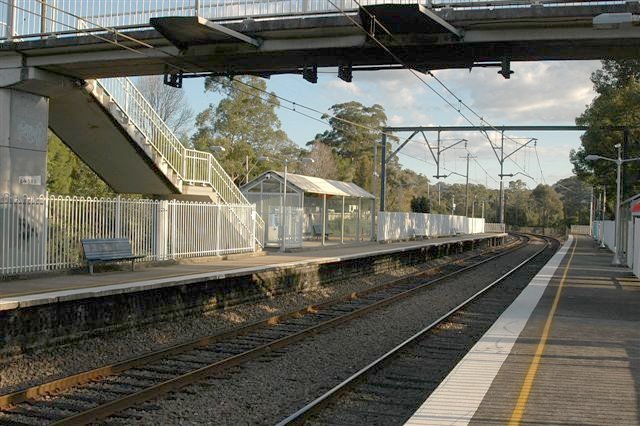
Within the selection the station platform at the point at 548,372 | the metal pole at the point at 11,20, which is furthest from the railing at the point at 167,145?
the station platform at the point at 548,372

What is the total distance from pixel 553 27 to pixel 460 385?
767 centimetres

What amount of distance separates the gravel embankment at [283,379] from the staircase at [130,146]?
8.33 metres

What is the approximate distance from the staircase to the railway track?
7351 mm

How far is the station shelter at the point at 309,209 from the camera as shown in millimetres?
26828

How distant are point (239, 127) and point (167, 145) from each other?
30.6m

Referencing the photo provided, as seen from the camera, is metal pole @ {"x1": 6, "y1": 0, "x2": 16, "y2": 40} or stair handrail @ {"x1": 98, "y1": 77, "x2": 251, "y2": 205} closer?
metal pole @ {"x1": 6, "y1": 0, "x2": 16, "y2": 40}

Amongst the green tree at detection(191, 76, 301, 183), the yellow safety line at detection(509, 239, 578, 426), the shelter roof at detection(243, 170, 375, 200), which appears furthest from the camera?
the green tree at detection(191, 76, 301, 183)

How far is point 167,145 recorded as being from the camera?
20.3m

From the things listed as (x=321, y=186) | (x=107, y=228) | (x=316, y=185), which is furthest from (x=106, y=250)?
(x=321, y=186)

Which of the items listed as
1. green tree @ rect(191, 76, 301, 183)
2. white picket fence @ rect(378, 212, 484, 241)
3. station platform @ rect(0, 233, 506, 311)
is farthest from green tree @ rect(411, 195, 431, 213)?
station platform @ rect(0, 233, 506, 311)

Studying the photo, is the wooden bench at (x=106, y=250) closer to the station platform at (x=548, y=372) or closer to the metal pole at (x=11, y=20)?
the metal pole at (x=11, y=20)

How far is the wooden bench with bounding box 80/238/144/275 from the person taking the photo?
49.0ft

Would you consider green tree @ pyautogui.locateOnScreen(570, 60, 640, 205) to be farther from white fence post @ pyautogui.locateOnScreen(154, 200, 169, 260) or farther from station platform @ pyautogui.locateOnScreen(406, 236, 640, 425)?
white fence post @ pyautogui.locateOnScreen(154, 200, 169, 260)

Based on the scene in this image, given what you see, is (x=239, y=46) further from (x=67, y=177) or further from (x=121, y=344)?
(x=67, y=177)
